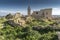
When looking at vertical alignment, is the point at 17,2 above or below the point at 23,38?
above

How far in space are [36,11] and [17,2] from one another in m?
3.66

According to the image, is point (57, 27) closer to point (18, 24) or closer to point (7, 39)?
point (18, 24)

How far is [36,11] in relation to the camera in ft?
100.0

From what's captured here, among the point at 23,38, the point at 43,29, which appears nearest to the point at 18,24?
the point at 43,29

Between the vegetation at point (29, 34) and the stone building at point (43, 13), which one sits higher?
the stone building at point (43, 13)

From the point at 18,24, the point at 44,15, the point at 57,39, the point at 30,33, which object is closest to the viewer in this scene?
the point at 57,39

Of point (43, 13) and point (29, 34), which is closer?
point (29, 34)

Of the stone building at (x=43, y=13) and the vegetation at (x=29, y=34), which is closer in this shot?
the vegetation at (x=29, y=34)

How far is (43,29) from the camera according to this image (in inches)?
794

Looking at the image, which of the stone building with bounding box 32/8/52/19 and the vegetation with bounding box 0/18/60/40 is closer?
the vegetation with bounding box 0/18/60/40

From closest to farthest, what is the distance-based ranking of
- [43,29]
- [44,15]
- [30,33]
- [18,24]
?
1. [30,33]
2. [43,29]
3. [18,24]
4. [44,15]

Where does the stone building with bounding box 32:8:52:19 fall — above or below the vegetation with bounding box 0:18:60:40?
above

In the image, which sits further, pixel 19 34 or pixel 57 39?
pixel 19 34

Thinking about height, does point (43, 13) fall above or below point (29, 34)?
above
